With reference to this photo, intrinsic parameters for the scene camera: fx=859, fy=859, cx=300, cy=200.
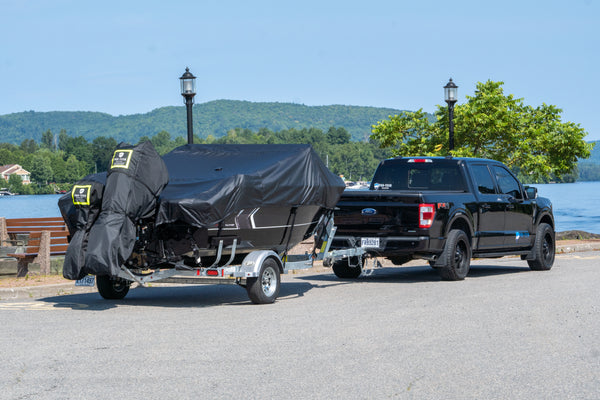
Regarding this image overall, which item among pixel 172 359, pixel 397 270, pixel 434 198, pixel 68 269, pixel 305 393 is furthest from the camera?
pixel 397 270

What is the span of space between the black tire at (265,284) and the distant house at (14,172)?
170 meters

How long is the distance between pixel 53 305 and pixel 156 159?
97.8 inches

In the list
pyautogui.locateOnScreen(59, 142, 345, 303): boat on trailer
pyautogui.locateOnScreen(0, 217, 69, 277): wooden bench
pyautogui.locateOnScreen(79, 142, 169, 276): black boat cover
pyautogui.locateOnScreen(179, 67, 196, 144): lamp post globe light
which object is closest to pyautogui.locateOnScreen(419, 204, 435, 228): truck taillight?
pyautogui.locateOnScreen(59, 142, 345, 303): boat on trailer

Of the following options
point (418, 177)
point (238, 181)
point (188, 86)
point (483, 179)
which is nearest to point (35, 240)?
point (188, 86)

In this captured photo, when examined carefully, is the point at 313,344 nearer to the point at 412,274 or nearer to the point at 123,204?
the point at 123,204

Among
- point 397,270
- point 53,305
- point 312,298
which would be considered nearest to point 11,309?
point 53,305

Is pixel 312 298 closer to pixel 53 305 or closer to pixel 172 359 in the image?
pixel 53 305

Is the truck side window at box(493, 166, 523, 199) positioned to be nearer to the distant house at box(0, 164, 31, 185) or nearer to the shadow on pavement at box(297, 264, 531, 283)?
the shadow on pavement at box(297, 264, 531, 283)

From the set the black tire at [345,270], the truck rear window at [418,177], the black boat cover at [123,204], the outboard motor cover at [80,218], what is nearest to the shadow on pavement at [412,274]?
the black tire at [345,270]

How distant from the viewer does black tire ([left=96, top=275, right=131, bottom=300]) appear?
1218 centimetres

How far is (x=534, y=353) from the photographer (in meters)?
7.80

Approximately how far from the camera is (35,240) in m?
16.7

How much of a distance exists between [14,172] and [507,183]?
170 meters

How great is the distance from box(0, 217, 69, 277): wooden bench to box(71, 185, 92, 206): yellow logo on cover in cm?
479
